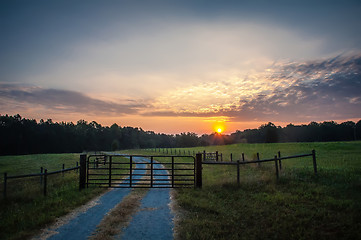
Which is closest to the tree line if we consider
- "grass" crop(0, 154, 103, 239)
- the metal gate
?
the metal gate

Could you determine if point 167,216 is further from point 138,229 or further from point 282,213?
point 282,213

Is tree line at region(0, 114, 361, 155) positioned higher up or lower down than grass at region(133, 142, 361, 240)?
higher up

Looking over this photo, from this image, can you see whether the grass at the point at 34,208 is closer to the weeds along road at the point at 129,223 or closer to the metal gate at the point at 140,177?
the weeds along road at the point at 129,223

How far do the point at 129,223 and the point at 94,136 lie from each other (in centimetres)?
12358

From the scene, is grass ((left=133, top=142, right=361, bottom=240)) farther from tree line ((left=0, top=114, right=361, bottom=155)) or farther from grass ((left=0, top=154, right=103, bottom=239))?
tree line ((left=0, top=114, right=361, bottom=155))

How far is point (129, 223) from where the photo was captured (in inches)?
300

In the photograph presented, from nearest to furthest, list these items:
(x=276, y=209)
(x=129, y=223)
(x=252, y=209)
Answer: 1. (x=129, y=223)
2. (x=276, y=209)
3. (x=252, y=209)

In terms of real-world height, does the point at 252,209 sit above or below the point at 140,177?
above

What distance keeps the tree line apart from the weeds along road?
3918 inches

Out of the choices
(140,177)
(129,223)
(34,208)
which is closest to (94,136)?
(140,177)

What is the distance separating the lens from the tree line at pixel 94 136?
91625mm

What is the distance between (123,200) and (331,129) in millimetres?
132455

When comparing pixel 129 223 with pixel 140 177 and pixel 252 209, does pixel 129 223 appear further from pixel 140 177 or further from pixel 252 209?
pixel 140 177

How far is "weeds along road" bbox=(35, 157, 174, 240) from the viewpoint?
6672 mm
